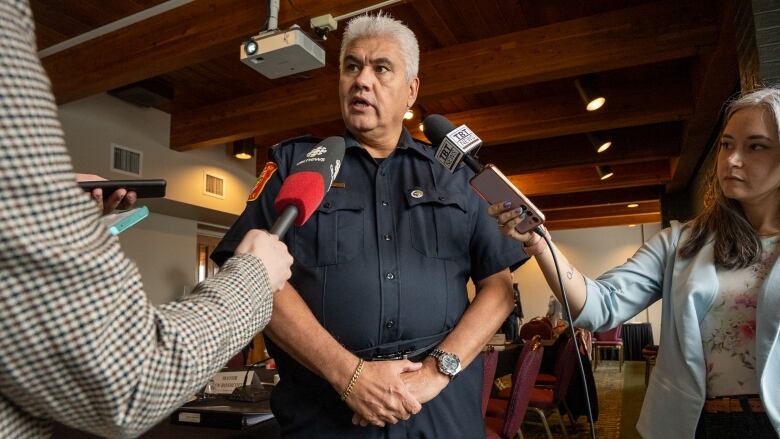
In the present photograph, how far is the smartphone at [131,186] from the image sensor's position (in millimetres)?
1021

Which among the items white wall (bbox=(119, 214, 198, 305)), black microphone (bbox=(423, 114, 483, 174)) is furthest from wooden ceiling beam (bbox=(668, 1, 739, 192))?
white wall (bbox=(119, 214, 198, 305))

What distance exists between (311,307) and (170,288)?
608cm

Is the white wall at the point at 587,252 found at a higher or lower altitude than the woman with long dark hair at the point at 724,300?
higher

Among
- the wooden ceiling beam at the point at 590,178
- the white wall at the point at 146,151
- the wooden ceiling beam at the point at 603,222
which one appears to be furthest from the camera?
the wooden ceiling beam at the point at 603,222

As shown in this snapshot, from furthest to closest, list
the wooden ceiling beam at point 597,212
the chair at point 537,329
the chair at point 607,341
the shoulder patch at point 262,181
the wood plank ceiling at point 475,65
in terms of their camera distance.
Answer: the wooden ceiling beam at point 597,212, the chair at point 607,341, the chair at point 537,329, the wood plank ceiling at point 475,65, the shoulder patch at point 262,181

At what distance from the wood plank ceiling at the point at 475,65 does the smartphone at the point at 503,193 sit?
239 centimetres

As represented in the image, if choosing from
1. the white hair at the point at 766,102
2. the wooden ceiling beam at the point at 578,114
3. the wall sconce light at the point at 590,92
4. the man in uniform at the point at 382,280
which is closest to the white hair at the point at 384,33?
the man in uniform at the point at 382,280

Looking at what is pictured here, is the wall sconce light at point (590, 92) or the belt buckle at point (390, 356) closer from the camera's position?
the belt buckle at point (390, 356)

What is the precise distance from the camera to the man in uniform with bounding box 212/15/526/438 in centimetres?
116

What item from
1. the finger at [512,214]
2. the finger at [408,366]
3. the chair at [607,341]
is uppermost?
the finger at [512,214]

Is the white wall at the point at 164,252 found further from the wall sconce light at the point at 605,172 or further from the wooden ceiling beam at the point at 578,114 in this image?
the wall sconce light at the point at 605,172

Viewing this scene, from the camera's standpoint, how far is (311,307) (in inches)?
49.1

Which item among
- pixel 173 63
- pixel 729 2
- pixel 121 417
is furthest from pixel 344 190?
pixel 173 63

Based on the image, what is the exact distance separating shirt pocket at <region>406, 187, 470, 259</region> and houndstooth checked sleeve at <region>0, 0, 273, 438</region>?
749mm
